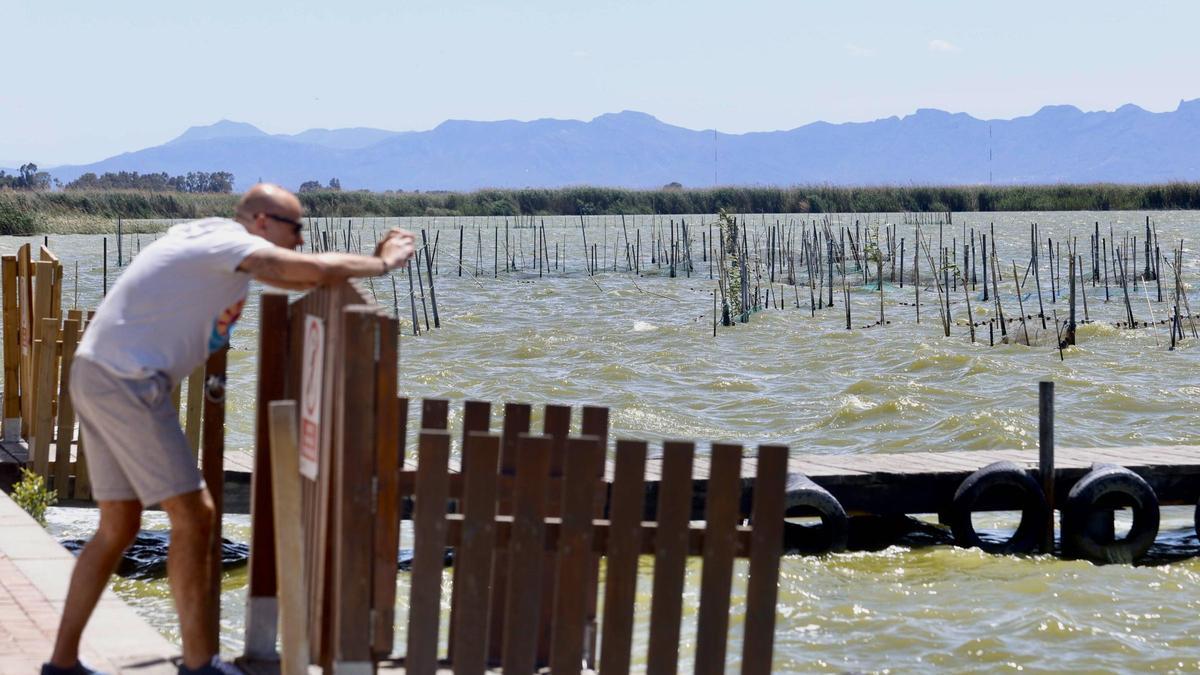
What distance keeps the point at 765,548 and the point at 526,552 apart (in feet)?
2.08

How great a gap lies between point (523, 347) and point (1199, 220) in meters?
56.2

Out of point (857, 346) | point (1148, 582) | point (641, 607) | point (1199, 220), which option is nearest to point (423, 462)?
point (641, 607)

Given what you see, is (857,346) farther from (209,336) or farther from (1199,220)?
(1199,220)

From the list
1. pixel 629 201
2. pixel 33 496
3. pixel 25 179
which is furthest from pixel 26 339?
pixel 25 179

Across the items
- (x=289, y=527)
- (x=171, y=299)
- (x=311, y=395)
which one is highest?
(x=171, y=299)

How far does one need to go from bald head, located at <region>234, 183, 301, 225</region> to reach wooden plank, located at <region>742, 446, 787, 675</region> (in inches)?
60.6

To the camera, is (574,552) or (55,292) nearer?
(574,552)

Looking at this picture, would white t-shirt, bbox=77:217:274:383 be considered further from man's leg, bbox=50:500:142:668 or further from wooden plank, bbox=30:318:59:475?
wooden plank, bbox=30:318:59:475

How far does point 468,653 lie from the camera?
4.26m

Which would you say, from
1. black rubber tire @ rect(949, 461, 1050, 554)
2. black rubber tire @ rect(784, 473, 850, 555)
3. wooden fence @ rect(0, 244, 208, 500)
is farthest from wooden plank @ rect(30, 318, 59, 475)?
black rubber tire @ rect(949, 461, 1050, 554)

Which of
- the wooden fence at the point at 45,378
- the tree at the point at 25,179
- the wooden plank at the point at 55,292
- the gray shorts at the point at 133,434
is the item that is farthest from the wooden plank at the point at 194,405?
A: the tree at the point at 25,179

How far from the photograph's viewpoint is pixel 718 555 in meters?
4.18

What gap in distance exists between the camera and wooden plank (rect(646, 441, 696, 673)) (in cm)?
409

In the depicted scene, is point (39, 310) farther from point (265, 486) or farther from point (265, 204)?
point (265, 204)
